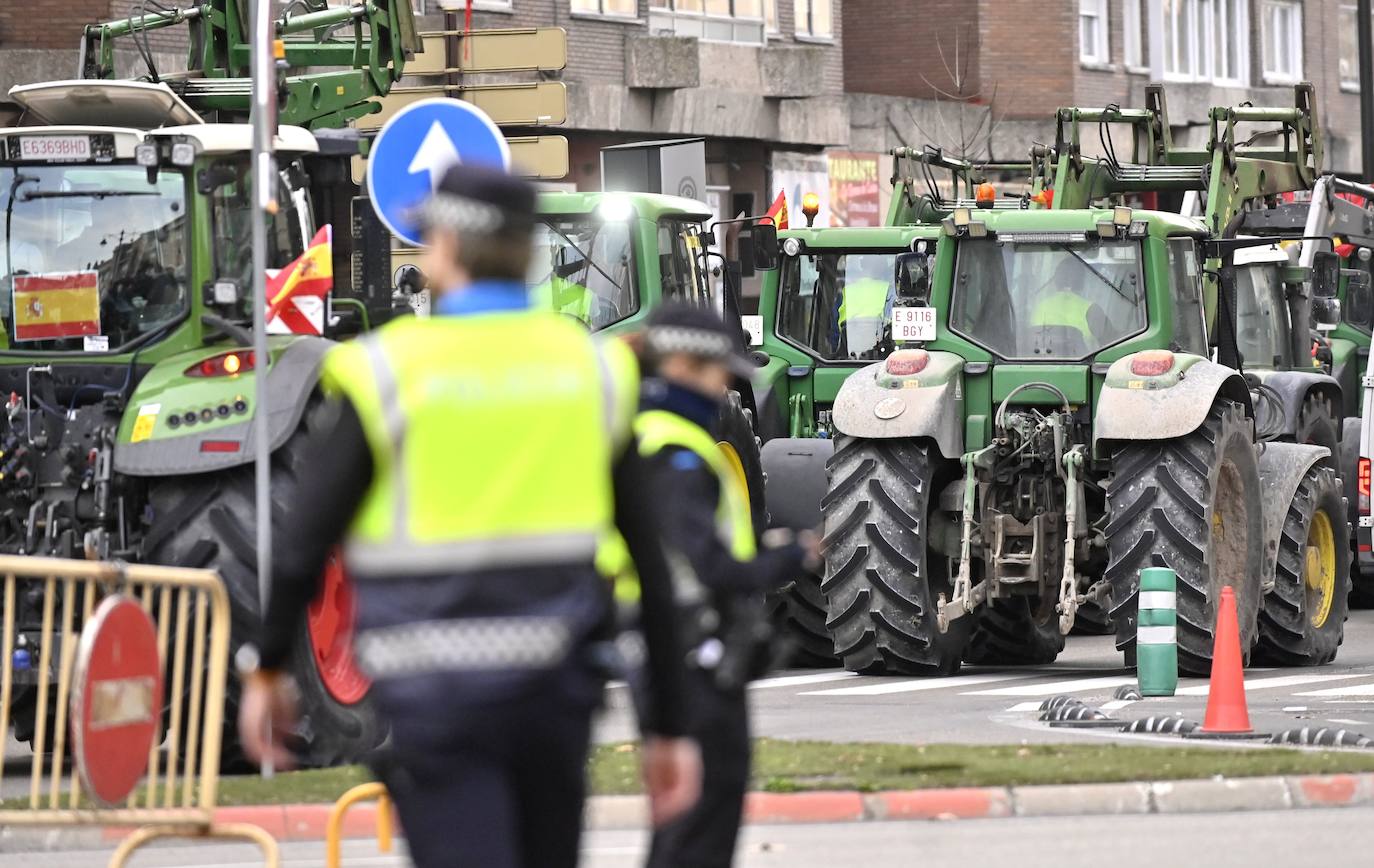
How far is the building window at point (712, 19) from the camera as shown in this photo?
112 feet

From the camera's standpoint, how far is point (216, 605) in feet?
26.0

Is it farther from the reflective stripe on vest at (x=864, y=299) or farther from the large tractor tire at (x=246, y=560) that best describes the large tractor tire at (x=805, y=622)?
the large tractor tire at (x=246, y=560)

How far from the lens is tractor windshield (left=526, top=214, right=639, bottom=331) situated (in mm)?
16047

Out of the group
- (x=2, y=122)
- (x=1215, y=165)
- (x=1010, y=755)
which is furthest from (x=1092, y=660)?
(x=2, y=122)

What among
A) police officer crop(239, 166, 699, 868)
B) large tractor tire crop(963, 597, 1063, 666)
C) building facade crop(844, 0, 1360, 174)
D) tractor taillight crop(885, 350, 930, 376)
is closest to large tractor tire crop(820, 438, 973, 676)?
tractor taillight crop(885, 350, 930, 376)

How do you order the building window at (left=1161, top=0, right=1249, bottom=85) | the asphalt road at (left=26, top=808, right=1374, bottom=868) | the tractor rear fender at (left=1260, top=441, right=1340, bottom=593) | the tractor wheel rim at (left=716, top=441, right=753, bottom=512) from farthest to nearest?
the building window at (left=1161, top=0, right=1249, bottom=85) < the tractor rear fender at (left=1260, top=441, right=1340, bottom=593) < the tractor wheel rim at (left=716, top=441, right=753, bottom=512) < the asphalt road at (left=26, top=808, right=1374, bottom=868)

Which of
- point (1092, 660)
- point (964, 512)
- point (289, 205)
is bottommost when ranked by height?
point (1092, 660)

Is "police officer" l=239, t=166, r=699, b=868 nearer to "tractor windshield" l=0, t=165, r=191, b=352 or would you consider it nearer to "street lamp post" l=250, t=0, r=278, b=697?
"street lamp post" l=250, t=0, r=278, b=697

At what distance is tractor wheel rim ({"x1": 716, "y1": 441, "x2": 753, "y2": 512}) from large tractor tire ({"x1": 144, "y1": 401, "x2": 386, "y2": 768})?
4.61 metres

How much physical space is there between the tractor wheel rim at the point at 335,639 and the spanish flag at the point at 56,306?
145 centimetres

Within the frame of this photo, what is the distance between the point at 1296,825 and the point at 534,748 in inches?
225

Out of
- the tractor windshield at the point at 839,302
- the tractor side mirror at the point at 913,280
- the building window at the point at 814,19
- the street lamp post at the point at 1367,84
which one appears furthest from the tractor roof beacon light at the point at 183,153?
the building window at the point at 814,19

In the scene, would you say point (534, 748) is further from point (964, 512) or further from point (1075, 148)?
point (1075, 148)

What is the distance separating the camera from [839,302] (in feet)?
59.1
